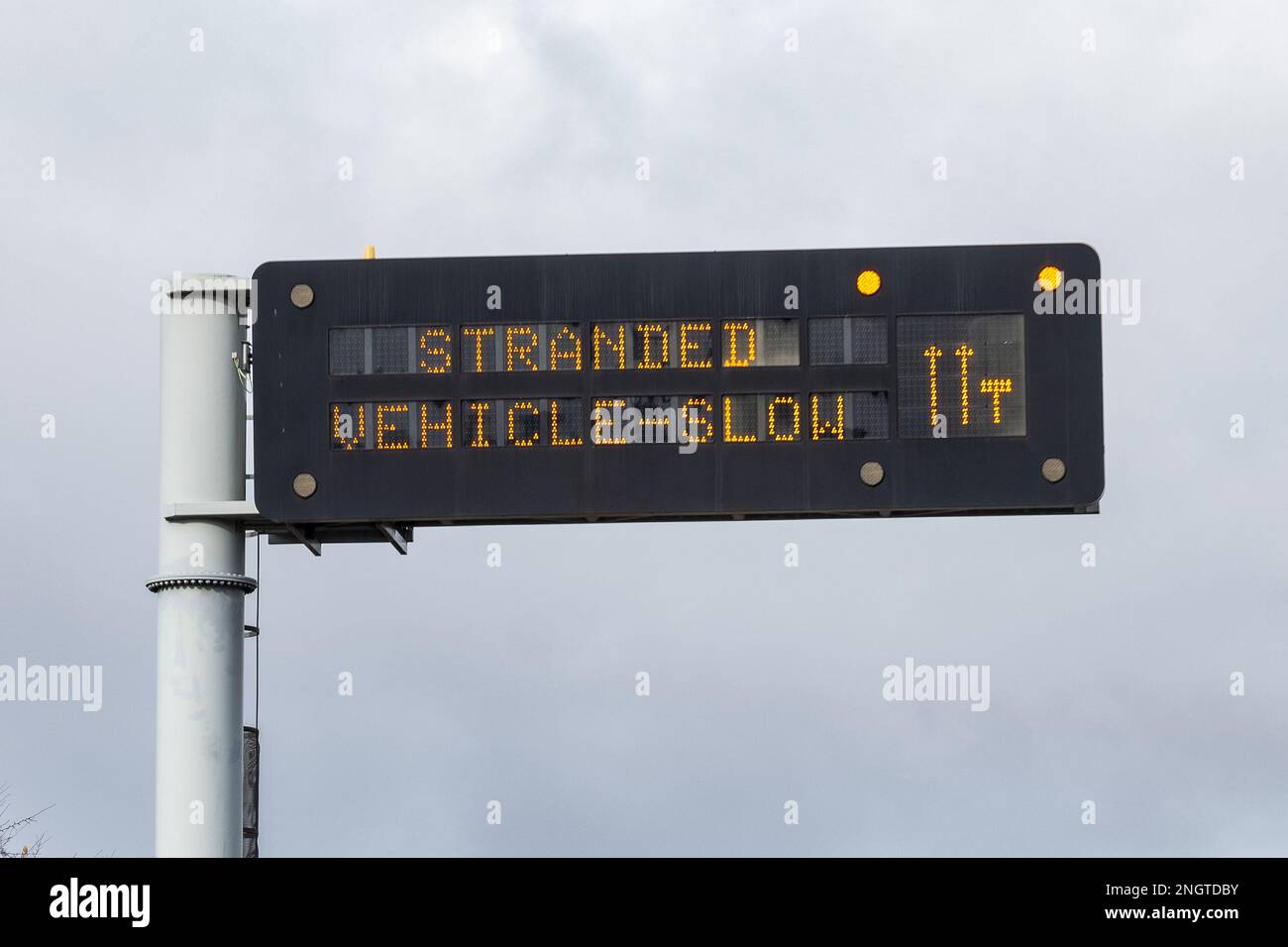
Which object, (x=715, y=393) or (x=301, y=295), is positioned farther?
(x=301, y=295)

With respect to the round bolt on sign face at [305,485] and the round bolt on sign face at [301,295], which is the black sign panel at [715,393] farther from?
the round bolt on sign face at [301,295]

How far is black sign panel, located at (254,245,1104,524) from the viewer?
22516 millimetres

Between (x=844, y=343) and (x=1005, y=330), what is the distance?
1.54 m

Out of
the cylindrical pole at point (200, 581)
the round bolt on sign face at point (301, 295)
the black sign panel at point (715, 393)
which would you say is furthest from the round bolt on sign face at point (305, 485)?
the cylindrical pole at point (200, 581)

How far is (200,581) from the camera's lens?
2595cm

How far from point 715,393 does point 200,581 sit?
6724 millimetres

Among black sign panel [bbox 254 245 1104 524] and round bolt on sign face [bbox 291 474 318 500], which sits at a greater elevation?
A: black sign panel [bbox 254 245 1104 524]

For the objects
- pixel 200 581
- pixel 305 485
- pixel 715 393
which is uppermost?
pixel 715 393

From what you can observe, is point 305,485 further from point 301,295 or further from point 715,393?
point 715,393

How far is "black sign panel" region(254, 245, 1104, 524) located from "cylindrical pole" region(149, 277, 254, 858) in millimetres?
3333

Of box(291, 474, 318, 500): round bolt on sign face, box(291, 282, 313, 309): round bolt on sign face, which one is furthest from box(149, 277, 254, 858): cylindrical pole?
box(291, 474, 318, 500): round bolt on sign face

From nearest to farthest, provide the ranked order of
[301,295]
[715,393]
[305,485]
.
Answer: [715,393] → [305,485] → [301,295]

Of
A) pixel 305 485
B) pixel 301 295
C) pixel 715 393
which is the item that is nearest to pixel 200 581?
pixel 305 485

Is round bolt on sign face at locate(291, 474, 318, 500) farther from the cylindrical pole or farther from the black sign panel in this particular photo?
the cylindrical pole
